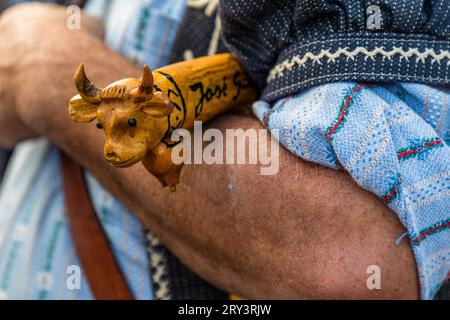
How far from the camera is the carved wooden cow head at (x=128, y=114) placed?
427 millimetres

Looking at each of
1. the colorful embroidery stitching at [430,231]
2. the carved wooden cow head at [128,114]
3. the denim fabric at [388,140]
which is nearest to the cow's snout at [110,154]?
the carved wooden cow head at [128,114]

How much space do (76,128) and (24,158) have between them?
32 cm

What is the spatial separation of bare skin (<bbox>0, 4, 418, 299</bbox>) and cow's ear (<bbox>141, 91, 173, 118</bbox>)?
0.16 meters

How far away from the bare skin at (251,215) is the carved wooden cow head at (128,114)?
0.16m

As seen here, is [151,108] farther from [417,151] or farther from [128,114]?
[417,151]

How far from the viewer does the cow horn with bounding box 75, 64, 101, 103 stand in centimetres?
44

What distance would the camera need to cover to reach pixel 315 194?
0.53 metres

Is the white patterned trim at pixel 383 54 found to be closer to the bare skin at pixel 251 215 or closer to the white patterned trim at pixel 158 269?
the bare skin at pixel 251 215

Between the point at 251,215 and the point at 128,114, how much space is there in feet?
0.66

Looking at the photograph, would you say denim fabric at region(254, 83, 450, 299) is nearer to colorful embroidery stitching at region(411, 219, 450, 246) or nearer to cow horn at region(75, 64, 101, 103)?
colorful embroidery stitching at region(411, 219, 450, 246)

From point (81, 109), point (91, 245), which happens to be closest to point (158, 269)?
point (91, 245)

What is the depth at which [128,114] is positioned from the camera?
1.41 ft
